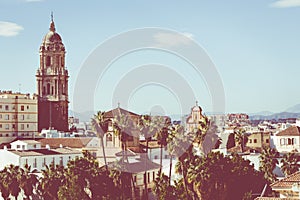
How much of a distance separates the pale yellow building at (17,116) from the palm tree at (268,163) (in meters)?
59.4

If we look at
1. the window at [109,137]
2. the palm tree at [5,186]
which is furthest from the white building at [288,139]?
the palm tree at [5,186]

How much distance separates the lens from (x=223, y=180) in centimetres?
6800

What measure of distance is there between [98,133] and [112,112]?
85.9 ft

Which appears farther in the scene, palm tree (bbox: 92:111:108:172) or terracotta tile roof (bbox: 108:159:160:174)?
palm tree (bbox: 92:111:108:172)

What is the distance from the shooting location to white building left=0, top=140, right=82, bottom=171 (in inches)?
3770

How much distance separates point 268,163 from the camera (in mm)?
80000

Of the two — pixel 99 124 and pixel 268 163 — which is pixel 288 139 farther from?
pixel 99 124

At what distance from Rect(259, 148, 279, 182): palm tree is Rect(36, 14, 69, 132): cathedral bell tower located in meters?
72.5

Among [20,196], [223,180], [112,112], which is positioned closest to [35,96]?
[112,112]

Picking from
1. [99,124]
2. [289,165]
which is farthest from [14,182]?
[289,165]

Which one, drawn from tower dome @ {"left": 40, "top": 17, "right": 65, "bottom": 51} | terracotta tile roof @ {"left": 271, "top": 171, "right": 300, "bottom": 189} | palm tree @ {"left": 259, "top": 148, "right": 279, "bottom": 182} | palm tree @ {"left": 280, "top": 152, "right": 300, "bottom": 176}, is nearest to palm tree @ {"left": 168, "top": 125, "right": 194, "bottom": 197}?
palm tree @ {"left": 259, "top": 148, "right": 279, "bottom": 182}

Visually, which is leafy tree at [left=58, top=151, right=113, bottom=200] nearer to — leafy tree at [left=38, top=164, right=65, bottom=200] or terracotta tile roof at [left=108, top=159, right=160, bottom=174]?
leafy tree at [left=38, top=164, right=65, bottom=200]

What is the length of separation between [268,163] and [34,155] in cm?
3325

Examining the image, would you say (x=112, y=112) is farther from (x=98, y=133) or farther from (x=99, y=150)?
(x=98, y=133)
